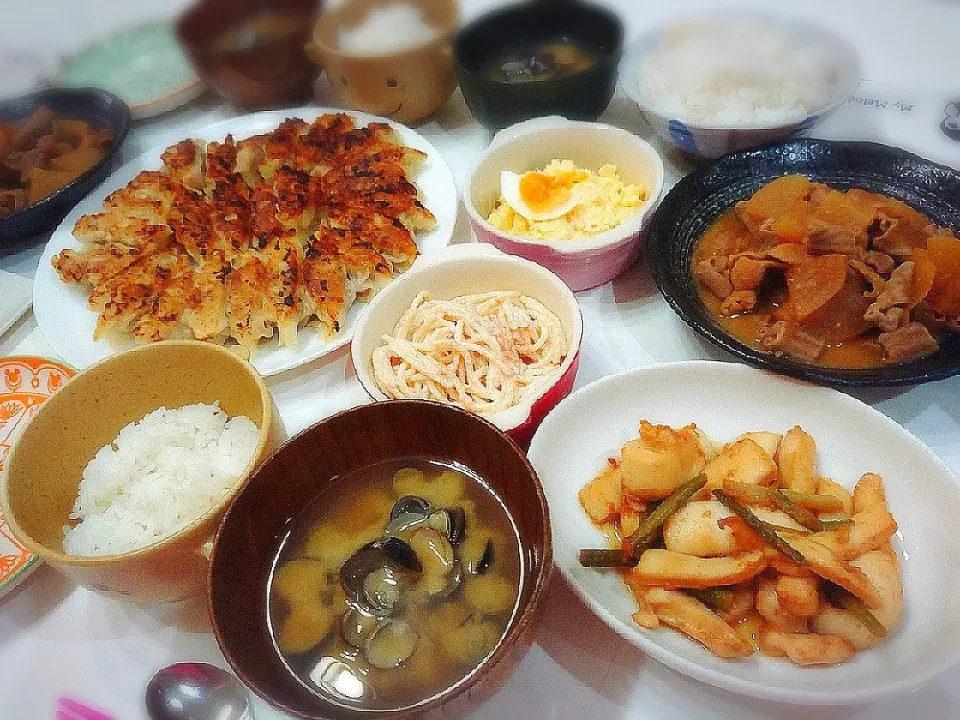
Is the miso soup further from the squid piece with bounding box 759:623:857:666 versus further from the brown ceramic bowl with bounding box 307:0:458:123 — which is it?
the brown ceramic bowl with bounding box 307:0:458:123

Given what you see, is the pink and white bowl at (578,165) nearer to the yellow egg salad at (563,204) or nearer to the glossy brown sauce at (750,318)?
the yellow egg salad at (563,204)

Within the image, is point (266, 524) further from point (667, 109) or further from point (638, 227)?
point (667, 109)

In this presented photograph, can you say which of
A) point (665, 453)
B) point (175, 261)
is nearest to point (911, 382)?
point (665, 453)

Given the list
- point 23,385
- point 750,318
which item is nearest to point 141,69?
point 23,385

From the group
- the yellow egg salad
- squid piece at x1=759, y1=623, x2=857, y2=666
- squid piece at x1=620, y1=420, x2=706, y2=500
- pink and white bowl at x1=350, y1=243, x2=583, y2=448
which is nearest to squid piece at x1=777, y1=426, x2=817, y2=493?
squid piece at x1=620, y1=420, x2=706, y2=500

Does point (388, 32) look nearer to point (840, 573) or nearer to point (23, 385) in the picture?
point (23, 385)

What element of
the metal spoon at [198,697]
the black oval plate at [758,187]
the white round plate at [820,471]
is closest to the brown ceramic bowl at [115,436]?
the metal spoon at [198,697]
